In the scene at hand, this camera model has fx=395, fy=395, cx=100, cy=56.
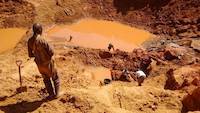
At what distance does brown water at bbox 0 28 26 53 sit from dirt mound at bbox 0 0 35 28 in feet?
1.01

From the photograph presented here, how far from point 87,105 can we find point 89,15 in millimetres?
9254

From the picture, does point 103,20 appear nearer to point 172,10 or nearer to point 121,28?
point 121,28

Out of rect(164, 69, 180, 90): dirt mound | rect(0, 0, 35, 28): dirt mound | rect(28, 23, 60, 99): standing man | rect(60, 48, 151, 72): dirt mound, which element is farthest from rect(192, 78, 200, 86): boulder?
rect(0, 0, 35, 28): dirt mound

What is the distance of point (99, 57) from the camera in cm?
1208

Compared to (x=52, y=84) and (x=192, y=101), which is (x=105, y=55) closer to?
(x=52, y=84)

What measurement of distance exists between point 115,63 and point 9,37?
173 inches

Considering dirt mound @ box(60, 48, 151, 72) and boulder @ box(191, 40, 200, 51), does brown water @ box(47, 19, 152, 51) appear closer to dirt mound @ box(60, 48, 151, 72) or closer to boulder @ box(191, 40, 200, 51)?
dirt mound @ box(60, 48, 151, 72)

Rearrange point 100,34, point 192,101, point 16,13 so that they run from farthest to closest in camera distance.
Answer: point 16,13 → point 100,34 → point 192,101

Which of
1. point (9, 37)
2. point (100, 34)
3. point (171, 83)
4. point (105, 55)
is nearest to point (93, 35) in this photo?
point (100, 34)

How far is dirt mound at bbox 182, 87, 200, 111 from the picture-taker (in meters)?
7.02

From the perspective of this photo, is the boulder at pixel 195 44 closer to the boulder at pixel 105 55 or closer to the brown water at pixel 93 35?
the brown water at pixel 93 35

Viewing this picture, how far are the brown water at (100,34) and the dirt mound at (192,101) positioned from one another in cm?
621

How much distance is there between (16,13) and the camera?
594 inches

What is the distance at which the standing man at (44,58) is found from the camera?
21.9 feet
